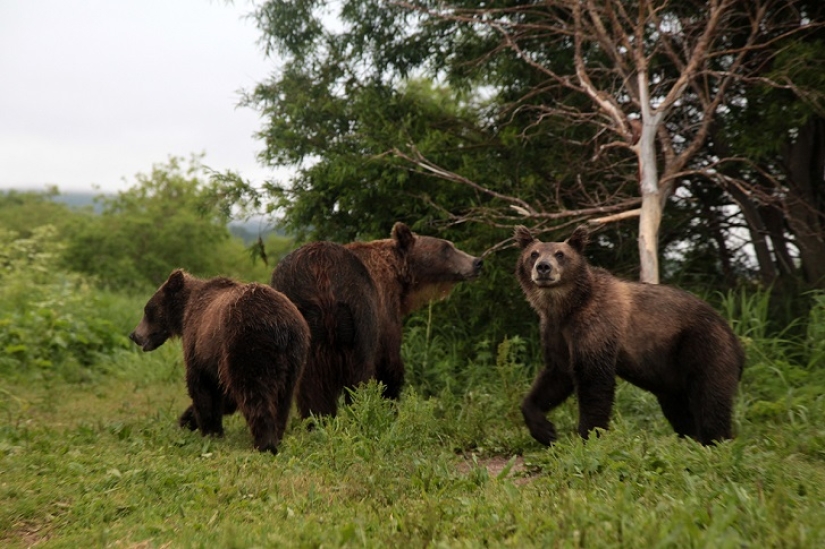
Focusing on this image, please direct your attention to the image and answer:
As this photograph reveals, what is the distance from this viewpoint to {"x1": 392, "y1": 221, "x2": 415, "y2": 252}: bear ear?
8.09 m

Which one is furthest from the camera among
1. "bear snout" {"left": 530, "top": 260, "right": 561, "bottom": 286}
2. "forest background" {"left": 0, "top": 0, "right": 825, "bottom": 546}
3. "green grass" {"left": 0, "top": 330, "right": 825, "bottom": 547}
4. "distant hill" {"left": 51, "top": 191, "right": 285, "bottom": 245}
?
"distant hill" {"left": 51, "top": 191, "right": 285, "bottom": 245}

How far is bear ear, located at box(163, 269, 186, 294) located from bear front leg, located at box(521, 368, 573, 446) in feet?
10.4

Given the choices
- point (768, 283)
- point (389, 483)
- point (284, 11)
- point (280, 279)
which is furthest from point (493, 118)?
point (389, 483)

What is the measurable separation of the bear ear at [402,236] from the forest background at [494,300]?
973 millimetres

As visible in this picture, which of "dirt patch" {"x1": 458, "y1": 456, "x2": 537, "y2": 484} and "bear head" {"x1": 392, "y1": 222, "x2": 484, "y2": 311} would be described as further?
"bear head" {"x1": 392, "y1": 222, "x2": 484, "y2": 311}

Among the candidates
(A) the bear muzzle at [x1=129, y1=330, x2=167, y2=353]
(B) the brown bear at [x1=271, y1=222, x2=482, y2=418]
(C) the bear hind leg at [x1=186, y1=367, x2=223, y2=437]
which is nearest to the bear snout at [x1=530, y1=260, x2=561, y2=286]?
(B) the brown bear at [x1=271, y1=222, x2=482, y2=418]

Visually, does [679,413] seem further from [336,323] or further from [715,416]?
[336,323]

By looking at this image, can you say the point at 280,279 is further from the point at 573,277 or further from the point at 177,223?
the point at 177,223

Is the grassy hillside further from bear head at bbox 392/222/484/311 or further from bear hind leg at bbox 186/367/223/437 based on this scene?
bear head at bbox 392/222/484/311

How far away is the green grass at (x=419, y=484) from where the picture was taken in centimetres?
361

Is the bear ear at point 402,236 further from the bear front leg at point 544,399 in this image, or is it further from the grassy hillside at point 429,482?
the bear front leg at point 544,399

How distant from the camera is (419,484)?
4973 mm

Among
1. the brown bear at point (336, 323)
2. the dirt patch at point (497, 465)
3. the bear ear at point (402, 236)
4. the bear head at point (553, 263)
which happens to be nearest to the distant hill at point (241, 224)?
the bear ear at point (402, 236)

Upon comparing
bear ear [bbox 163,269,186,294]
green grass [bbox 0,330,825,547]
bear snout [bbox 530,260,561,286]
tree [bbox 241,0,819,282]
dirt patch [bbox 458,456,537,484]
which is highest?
tree [bbox 241,0,819,282]
